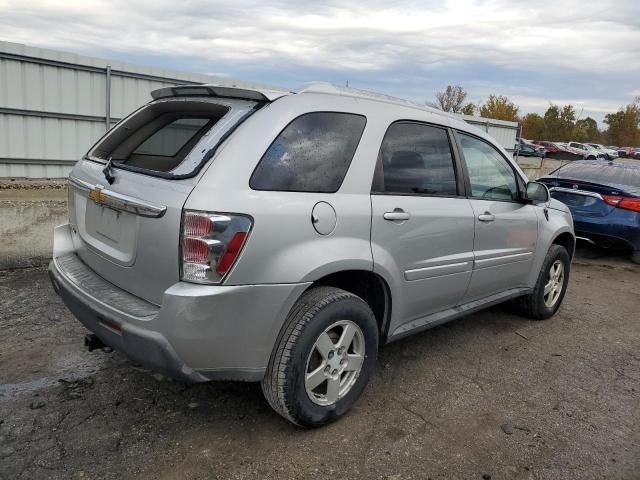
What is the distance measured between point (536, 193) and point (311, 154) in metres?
2.43

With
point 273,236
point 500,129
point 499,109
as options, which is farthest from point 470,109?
Result: point 273,236

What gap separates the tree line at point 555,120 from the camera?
53.8 m

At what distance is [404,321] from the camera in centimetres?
333

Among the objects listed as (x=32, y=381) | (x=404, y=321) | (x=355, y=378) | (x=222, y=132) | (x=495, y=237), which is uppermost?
(x=222, y=132)

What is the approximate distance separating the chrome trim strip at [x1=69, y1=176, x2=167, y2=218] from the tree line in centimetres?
4861

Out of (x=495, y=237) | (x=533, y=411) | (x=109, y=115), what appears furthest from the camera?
(x=109, y=115)

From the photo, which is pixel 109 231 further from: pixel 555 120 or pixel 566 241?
pixel 555 120

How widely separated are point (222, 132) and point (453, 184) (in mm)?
1699

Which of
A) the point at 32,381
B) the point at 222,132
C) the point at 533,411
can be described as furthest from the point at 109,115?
the point at 533,411

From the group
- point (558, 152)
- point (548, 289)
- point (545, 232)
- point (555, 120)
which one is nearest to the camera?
point (545, 232)

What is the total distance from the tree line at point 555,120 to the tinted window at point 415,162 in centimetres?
4740

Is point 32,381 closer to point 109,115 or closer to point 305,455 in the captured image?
point 305,455

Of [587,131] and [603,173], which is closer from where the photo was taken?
[603,173]

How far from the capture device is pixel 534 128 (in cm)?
6119
